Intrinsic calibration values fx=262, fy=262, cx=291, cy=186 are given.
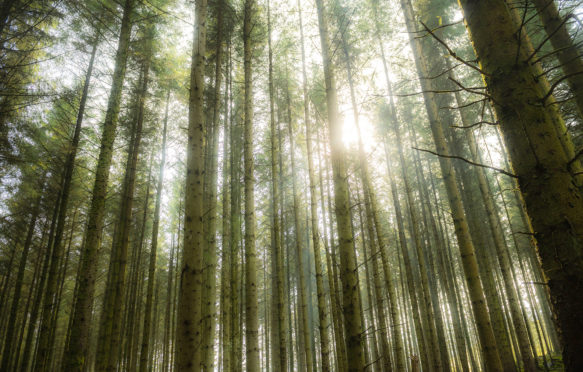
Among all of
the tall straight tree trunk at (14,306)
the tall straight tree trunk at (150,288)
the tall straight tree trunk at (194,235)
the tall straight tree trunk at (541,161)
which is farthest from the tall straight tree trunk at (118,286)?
the tall straight tree trunk at (541,161)

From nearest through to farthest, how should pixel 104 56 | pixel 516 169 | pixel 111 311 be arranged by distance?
pixel 516 169 → pixel 111 311 → pixel 104 56

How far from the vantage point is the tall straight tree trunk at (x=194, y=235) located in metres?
3.64

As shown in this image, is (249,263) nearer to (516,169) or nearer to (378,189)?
(516,169)

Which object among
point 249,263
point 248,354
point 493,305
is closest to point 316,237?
point 249,263

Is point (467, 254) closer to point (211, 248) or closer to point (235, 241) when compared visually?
point (211, 248)

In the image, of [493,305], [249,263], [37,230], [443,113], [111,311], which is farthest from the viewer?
[37,230]

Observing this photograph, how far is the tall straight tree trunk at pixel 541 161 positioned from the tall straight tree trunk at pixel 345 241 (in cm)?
225

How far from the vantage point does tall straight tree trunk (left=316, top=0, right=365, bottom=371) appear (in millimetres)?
3289

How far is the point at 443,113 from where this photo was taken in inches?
370

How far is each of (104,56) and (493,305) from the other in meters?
12.8

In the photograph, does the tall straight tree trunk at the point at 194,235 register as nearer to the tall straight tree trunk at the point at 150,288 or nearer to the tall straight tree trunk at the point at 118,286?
the tall straight tree trunk at the point at 118,286

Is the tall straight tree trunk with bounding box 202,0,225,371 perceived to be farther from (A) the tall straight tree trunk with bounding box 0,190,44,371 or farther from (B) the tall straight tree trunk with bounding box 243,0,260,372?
(A) the tall straight tree trunk with bounding box 0,190,44,371

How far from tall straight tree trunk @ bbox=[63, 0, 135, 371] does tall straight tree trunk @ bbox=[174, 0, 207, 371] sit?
2.46 meters

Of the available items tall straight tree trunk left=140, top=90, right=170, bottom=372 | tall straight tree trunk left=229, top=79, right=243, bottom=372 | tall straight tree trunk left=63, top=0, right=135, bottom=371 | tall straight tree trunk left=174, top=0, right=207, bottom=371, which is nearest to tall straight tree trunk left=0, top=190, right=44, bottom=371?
tall straight tree trunk left=140, top=90, right=170, bottom=372
